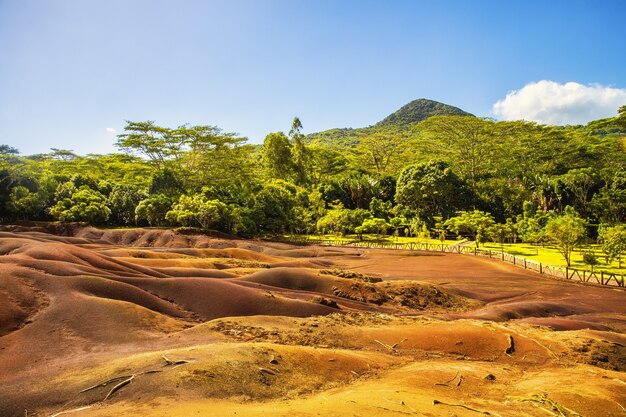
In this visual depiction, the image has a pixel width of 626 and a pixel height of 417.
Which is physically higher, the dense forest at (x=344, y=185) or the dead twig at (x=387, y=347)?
the dense forest at (x=344, y=185)

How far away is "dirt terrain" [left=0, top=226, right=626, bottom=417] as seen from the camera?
741 cm

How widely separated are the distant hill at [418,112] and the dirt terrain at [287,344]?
163m

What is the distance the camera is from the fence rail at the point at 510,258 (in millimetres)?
25209

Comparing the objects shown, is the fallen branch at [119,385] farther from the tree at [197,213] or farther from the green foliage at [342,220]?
the green foliage at [342,220]

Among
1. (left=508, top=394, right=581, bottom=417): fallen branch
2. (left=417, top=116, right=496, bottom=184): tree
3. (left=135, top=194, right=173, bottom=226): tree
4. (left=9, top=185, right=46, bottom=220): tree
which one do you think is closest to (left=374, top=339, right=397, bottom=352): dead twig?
(left=508, top=394, right=581, bottom=417): fallen branch

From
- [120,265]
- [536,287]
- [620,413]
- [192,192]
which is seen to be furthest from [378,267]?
[192,192]

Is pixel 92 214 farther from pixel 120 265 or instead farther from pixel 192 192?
pixel 120 265

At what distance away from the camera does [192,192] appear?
172 ft

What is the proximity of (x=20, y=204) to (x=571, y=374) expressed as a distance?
4923cm

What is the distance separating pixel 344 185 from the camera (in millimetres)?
63000

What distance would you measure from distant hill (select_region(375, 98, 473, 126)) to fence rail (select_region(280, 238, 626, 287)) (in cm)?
13736

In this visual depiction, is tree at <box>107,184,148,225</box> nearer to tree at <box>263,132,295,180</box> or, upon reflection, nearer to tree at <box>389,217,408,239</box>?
tree at <box>263,132,295,180</box>

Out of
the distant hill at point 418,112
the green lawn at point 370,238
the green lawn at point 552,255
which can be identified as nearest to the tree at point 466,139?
the green lawn at point 370,238

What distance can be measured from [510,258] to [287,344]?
27.3 metres
